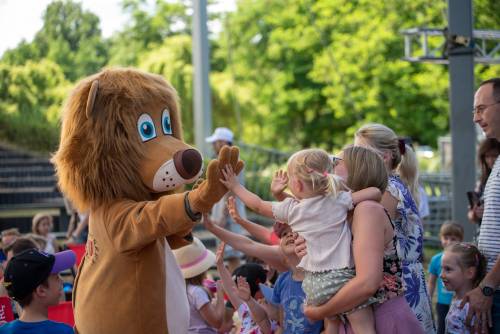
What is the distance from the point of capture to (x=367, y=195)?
3.31 m

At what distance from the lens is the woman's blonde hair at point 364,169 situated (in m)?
3.43

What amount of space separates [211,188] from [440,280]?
10.4 ft

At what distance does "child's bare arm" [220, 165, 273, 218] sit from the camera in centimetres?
362

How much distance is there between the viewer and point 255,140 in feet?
104

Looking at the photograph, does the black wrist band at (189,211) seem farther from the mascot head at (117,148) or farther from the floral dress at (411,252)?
the floral dress at (411,252)

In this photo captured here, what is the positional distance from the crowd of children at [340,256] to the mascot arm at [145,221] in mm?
285

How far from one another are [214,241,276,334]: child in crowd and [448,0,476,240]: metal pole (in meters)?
2.63

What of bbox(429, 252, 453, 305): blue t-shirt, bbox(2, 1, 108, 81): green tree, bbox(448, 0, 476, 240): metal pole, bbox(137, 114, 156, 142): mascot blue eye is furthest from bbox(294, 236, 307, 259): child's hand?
bbox(2, 1, 108, 81): green tree

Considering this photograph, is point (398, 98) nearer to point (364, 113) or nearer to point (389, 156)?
point (364, 113)

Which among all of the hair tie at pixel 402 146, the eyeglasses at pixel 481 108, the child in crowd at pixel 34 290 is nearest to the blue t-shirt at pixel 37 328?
the child in crowd at pixel 34 290

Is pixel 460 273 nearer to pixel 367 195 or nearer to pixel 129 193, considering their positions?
pixel 367 195

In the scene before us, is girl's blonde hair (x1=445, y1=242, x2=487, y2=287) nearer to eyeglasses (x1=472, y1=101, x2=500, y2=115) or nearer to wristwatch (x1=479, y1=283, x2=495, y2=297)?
wristwatch (x1=479, y1=283, x2=495, y2=297)

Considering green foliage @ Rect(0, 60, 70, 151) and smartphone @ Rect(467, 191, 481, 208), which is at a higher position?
green foliage @ Rect(0, 60, 70, 151)

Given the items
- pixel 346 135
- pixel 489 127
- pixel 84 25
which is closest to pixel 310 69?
pixel 346 135
